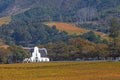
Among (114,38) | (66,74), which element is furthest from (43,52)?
(66,74)

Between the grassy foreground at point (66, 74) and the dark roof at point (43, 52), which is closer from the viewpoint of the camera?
the grassy foreground at point (66, 74)

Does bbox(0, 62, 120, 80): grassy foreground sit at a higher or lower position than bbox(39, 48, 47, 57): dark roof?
lower

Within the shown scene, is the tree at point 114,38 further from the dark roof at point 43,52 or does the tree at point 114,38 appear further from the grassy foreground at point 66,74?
the grassy foreground at point 66,74

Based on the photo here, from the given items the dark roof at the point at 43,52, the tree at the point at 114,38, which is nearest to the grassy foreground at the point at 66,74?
the tree at the point at 114,38

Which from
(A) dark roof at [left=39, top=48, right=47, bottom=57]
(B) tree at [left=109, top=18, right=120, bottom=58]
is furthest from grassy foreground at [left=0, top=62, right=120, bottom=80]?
(A) dark roof at [left=39, top=48, right=47, bottom=57]

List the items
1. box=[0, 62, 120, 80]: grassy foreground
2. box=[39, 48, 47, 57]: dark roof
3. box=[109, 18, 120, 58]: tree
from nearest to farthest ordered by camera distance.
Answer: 1. box=[0, 62, 120, 80]: grassy foreground
2. box=[109, 18, 120, 58]: tree
3. box=[39, 48, 47, 57]: dark roof

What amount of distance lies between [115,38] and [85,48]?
12.9m

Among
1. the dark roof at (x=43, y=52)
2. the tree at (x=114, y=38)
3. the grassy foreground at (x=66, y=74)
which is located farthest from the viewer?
the dark roof at (x=43, y=52)

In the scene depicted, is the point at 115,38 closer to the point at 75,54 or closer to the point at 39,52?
the point at 75,54

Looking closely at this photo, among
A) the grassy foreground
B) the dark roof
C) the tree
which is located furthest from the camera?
the dark roof

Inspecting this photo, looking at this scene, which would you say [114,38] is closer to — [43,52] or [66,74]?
[43,52]

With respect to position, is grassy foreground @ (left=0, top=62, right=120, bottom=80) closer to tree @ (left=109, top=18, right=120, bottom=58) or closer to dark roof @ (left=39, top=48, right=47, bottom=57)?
tree @ (left=109, top=18, right=120, bottom=58)

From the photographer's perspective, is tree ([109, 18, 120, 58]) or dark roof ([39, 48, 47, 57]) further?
dark roof ([39, 48, 47, 57])

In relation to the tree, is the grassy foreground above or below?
below
